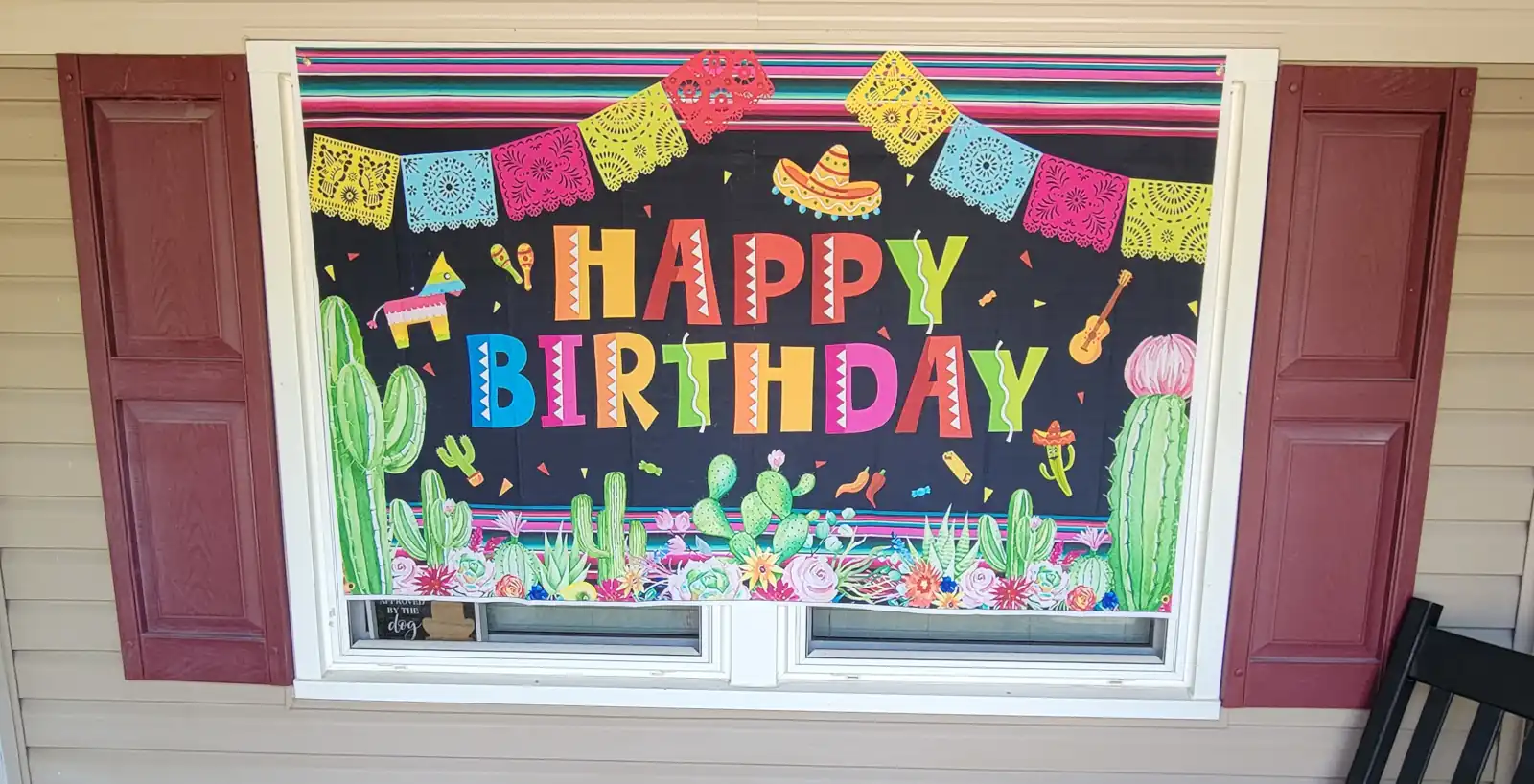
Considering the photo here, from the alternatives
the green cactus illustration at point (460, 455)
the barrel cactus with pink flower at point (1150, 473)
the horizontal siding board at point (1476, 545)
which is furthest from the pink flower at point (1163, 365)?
the green cactus illustration at point (460, 455)

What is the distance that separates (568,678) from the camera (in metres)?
1.97

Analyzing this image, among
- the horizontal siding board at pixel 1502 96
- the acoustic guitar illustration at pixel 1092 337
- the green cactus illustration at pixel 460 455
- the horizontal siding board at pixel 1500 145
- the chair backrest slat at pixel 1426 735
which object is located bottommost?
the chair backrest slat at pixel 1426 735

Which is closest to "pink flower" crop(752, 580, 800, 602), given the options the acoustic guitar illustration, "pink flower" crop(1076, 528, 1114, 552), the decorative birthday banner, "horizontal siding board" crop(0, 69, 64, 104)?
the decorative birthday banner

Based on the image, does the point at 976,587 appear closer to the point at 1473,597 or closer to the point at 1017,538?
the point at 1017,538

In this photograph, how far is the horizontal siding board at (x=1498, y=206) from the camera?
172cm

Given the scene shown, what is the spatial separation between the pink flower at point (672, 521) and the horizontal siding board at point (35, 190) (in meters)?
1.42

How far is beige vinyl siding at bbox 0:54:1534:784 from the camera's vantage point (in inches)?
71.3

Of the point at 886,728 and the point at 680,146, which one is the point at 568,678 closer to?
the point at 886,728

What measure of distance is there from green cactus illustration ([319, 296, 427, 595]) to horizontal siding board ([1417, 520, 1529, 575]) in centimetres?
225

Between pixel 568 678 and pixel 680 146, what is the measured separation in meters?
1.24

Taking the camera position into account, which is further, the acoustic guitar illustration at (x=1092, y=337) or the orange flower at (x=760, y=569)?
the orange flower at (x=760, y=569)

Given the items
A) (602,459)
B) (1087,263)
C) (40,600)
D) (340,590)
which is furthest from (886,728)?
(40,600)

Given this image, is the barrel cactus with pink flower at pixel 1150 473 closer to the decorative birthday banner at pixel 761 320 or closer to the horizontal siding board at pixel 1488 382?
the decorative birthday banner at pixel 761 320

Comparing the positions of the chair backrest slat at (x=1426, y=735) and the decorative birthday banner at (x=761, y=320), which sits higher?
the decorative birthday banner at (x=761, y=320)
